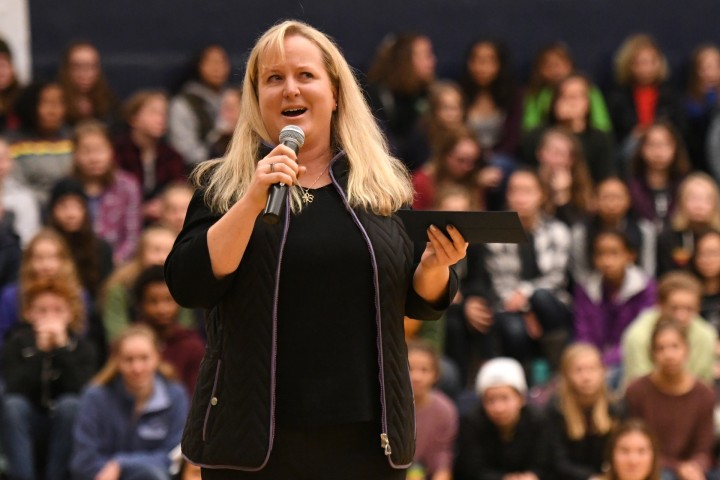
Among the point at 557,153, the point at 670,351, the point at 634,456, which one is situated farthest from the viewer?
the point at 557,153

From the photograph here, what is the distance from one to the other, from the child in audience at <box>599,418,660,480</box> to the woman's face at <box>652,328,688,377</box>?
1.80 feet

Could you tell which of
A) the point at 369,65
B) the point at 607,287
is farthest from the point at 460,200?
the point at 369,65

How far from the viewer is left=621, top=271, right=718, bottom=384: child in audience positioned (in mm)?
6926

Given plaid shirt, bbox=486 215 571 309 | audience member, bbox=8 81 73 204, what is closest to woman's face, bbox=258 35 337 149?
plaid shirt, bbox=486 215 571 309

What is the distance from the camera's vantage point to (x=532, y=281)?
752 cm

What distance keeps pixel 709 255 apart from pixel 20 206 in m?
3.70

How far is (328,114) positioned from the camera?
2965 millimetres

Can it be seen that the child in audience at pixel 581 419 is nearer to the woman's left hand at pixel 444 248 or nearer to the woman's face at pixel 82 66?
the woman's face at pixel 82 66

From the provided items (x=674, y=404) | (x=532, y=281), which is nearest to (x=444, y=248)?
(x=674, y=404)

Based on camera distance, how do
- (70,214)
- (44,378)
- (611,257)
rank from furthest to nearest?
(611,257) < (70,214) < (44,378)

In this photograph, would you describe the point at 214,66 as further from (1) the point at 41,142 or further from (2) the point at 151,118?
(1) the point at 41,142

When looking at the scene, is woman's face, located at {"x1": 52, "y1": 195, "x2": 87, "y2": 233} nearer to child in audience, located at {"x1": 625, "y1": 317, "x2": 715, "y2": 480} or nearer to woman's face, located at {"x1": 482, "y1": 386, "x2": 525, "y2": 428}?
woman's face, located at {"x1": 482, "y1": 386, "x2": 525, "y2": 428}

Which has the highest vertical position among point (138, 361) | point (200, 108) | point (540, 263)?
point (200, 108)


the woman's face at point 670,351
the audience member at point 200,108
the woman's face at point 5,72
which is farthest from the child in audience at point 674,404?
the woman's face at point 5,72
